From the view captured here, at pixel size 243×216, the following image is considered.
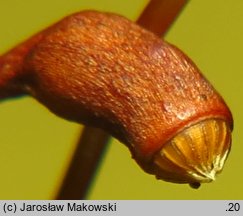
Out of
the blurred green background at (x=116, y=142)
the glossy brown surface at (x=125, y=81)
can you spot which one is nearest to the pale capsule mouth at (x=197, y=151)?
the glossy brown surface at (x=125, y=81)

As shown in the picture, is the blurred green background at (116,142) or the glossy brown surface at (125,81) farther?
the blurred green background at (116,142)

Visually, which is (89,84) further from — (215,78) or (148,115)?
(215,78)

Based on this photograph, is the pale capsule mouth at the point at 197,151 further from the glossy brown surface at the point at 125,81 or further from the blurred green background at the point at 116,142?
the blurred green background at the point at 116,142

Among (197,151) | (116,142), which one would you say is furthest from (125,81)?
(116,142)

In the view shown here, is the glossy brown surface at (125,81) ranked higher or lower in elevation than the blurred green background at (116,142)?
higher

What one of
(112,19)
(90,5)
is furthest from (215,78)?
(112,19)

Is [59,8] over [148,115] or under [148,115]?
under
